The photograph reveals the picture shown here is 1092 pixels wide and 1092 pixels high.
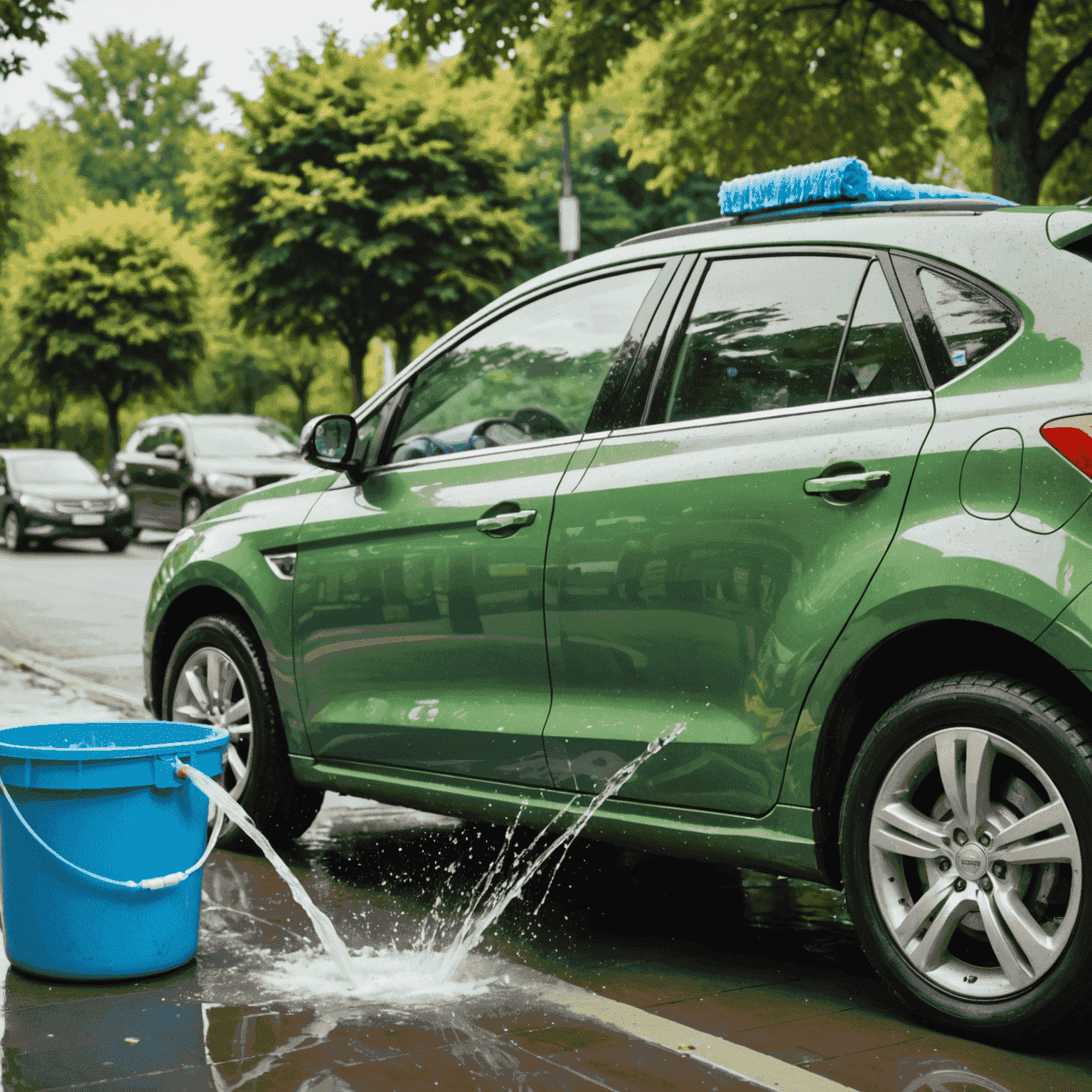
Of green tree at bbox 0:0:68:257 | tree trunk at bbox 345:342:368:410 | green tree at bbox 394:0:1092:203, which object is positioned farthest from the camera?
tree trunk at bbox 345:342:368:410

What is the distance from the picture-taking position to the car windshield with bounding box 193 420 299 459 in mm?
22672

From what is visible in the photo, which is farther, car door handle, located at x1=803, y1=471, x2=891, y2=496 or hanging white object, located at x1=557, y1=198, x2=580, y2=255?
hanging white object, located at x1=557, y1=198, x2=580, y2=255

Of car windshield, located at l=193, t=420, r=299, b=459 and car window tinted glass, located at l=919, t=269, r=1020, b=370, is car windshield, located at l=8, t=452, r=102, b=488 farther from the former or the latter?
car window tinted glass, located at l=919, t=269, r=1020, b=370

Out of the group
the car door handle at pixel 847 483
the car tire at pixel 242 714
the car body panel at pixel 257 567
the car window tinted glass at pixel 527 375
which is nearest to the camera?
the car door handle at pixel 847 483

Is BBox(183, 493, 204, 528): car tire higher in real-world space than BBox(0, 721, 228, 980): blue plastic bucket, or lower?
lower

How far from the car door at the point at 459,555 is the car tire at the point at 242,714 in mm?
242

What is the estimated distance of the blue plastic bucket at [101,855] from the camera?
12.3 feet

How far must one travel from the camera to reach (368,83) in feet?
90.1

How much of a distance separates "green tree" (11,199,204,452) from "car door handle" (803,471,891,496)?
35.8m

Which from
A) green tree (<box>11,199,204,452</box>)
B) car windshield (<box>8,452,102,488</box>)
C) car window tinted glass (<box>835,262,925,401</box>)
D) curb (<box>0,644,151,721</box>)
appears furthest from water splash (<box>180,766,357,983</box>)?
green tree (<box>11,199,204,452</box>)

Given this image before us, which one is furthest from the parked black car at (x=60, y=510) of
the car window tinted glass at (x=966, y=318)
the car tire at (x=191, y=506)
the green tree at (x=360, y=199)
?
the car window tinted glass at (x=966, y=318)

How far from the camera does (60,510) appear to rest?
22.6 metres

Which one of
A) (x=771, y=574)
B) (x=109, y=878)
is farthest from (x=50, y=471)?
(x=771, y=574)

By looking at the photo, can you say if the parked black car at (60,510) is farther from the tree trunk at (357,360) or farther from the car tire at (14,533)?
the tree trunk at (357,360)
